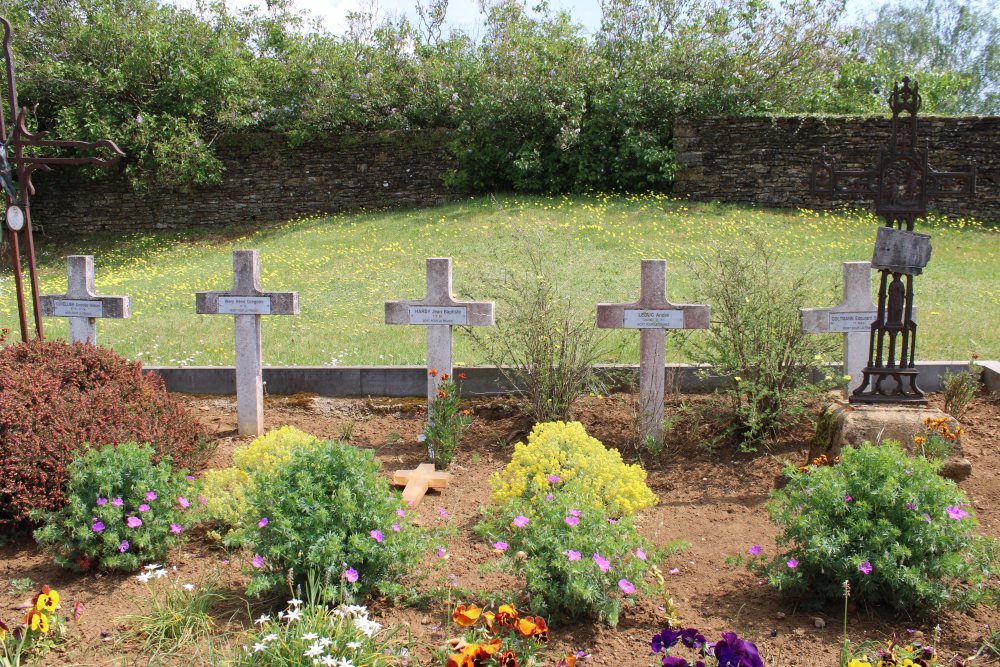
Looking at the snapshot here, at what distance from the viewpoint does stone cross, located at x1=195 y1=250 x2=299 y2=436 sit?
6074 mm

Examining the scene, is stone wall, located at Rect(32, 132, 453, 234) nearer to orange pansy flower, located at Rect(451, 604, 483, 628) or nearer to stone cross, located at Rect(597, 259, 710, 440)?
stone cross, located at Rect(597, 259, 710, 440)

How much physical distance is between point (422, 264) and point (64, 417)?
763 cm

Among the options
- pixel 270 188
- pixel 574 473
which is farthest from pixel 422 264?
pixel 574 473

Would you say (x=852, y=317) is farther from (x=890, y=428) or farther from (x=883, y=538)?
(x=883, y=538)

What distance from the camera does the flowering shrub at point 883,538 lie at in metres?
3.14

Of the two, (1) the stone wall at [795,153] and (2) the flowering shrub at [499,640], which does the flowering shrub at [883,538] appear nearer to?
(2) the flowering shrub at [499,640]

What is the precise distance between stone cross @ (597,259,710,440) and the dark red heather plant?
8.82 feet

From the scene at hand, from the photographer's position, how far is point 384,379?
21.6 feet

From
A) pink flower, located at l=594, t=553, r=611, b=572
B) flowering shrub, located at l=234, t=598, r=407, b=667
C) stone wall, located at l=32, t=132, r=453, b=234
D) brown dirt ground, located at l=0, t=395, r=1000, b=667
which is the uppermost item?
stone wall, located at l=32, t=132, r=453, b=234

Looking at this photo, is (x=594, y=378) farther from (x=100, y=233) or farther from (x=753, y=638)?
(x=100, y=233)

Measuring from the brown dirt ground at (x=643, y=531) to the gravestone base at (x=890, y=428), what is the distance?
0.13 m

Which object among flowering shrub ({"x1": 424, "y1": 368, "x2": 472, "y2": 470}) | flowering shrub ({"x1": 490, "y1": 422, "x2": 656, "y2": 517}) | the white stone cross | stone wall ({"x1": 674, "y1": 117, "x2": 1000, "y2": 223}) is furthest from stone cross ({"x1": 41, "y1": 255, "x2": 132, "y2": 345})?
stone wall ({"x1": 674, "y1": 117, "x2": 1000, "y2": 223})

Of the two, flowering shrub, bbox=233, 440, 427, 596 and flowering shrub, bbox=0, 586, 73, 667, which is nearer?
flowering shrub, bbox=0, 586, 73, 667

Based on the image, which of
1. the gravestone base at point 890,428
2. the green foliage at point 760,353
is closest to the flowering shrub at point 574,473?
the gravestone base at point 890,428
